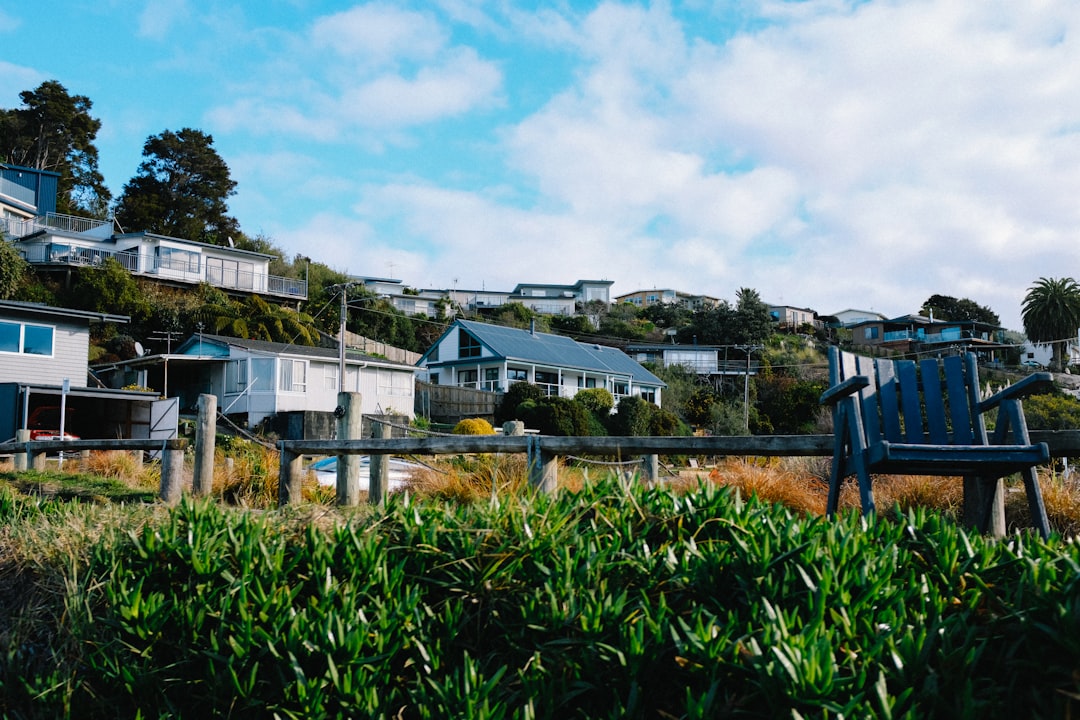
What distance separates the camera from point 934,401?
495cm

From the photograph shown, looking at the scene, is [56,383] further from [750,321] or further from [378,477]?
[750,321]

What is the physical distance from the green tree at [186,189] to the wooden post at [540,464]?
197ft

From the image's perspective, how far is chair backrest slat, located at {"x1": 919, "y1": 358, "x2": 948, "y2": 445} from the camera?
16.1ft

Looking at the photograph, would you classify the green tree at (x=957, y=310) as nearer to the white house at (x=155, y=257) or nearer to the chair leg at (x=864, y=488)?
the white house at (x=155, y=257)

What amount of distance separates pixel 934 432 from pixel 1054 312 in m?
67.4

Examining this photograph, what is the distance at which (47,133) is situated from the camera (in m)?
63.8

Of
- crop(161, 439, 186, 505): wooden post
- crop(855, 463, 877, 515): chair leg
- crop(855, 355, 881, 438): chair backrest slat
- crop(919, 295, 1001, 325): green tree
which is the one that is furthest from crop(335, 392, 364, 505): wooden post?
crop(919, 295, 1001, 325): green tree

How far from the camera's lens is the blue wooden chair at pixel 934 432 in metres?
4.17

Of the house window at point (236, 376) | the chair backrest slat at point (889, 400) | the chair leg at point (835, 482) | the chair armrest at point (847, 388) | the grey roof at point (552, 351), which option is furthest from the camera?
the grey roof at point (552, 351)

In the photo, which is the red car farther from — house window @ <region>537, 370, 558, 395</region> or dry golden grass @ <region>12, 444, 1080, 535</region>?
house window @ <region>537, 370, 558, 395</region>

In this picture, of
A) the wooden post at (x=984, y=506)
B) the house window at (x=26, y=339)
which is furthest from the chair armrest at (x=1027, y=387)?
the house window at (x=26, y=339)

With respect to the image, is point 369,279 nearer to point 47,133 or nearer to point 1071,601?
point 47,133

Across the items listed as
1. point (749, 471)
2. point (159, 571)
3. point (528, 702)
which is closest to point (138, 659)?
point (159, 571)

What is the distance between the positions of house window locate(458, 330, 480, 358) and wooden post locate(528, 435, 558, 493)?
45852 millimetres
